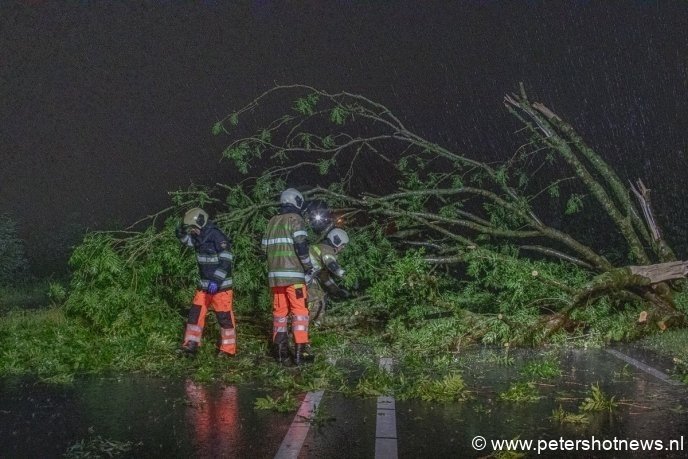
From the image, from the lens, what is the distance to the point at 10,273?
92.9 feet

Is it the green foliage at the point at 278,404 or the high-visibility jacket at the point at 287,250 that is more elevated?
the high-visibility jacket at the point at 287,250

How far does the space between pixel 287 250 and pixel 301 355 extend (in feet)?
3.63

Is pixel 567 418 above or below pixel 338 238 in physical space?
below

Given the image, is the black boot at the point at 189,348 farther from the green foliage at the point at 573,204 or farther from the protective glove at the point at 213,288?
the green foliage at the point at 573,204

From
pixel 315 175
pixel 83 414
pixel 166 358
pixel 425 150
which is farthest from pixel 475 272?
pixel 83 414

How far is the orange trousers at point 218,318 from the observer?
8281 mm

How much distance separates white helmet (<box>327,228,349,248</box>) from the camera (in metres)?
9.96

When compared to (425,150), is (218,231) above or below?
below

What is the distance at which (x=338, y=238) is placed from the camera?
9.97m

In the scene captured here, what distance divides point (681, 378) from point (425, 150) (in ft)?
17.6

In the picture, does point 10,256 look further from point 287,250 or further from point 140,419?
point 140,419

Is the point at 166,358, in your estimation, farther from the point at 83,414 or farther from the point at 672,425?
the point at 672,425

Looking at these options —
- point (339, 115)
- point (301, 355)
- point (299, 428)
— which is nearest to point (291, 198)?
point (301, 355)

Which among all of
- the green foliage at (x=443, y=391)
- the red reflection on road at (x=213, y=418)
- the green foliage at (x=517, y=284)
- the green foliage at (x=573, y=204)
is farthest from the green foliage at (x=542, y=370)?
the green foliage at (x=573, y=204)
